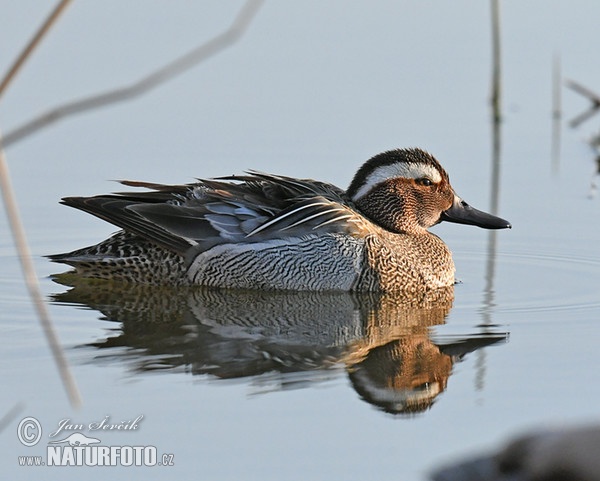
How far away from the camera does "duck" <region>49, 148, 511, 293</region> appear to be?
8594 millimetres

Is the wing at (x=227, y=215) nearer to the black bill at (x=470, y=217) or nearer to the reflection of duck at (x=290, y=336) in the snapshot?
the reflection of duck at (x=290, y=336)

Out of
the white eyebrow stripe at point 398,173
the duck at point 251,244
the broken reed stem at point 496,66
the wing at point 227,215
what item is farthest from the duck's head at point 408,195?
the broken reed stem at point 496,66

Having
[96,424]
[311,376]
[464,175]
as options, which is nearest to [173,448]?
[96,424]

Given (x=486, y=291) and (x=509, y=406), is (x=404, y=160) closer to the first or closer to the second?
(x=486, y=291)

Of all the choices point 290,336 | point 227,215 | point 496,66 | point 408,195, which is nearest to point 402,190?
point 408,195

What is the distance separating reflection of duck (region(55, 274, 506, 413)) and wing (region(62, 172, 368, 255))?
0.38m

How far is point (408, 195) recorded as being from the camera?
363 inches

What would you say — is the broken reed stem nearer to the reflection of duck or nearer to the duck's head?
the duck's head

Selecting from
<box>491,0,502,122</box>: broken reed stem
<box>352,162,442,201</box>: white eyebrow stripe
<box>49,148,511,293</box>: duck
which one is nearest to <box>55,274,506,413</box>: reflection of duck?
<box>49,148,511,293</box>: duck

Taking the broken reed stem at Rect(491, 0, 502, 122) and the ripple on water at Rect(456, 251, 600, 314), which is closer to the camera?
the ripple on water at Rect(456, 251, 600, 314)

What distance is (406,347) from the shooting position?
7.20m

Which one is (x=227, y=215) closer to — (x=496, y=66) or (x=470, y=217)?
(x=470, y=217)

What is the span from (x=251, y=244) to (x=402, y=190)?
1.27 meters

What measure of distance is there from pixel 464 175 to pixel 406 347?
4031 millimetres
